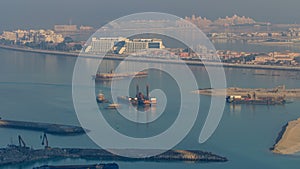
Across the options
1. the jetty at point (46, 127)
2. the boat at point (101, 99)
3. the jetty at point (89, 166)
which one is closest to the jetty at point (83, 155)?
the jetty at point (89, 166)

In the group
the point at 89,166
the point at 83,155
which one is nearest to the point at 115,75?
the point at 83,155

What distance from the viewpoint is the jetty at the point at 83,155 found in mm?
5875

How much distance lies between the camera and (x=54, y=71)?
12039 millimetres

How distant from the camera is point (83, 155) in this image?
5.96 metres

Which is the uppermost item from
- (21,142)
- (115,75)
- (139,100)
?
(115,75)

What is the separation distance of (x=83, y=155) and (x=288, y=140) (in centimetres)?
180

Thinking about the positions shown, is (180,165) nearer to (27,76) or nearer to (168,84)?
(168,84)

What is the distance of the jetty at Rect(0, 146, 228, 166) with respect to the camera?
231 inches

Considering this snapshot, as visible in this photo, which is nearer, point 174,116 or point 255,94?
point 174,116

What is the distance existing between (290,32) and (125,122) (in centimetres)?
1505

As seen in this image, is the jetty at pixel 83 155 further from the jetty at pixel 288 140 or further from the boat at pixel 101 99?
the boat at pixel 101 99

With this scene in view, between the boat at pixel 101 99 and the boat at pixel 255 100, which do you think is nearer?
the boat at pixel 101 99

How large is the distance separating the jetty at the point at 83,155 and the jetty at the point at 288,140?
21.6 inches

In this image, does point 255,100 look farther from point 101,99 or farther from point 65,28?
point 65,28
